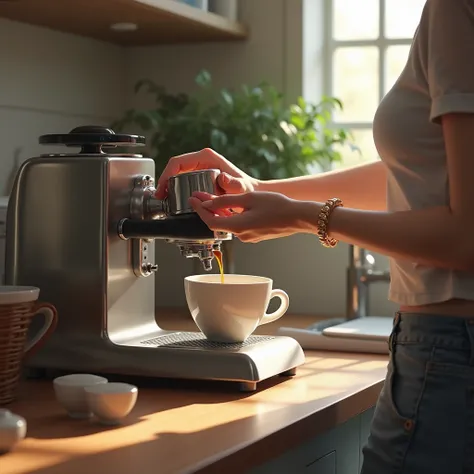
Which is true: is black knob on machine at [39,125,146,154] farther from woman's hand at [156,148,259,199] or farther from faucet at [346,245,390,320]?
faucet at [346,245,390,320]

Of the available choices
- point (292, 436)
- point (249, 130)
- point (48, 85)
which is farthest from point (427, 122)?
point (48, 85)

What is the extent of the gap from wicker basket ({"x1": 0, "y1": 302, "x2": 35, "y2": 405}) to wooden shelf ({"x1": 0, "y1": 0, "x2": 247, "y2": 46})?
34.3 inches

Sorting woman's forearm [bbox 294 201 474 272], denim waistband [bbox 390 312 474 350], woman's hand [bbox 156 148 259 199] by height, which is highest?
woman's hand [bbox 156 148 259 199]

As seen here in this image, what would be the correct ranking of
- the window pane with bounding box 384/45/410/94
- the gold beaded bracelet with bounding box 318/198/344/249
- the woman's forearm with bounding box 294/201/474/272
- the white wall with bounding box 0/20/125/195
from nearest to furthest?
the woman's forearm with bounding box 294/201/474/272 → the gold beaded bracelet with bounding box 318/198/344/249 → the white wall with bounding box 0/20/125/195 → the window pane with bounding box 384/45/410/94

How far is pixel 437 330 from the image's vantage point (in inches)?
48.5

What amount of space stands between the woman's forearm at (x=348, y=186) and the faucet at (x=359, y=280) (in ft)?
1.95

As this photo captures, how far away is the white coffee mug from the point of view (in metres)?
1.54

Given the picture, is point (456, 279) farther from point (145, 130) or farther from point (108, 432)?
point (145, 130)

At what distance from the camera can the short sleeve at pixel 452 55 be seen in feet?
3.82

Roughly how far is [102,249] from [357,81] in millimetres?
1303

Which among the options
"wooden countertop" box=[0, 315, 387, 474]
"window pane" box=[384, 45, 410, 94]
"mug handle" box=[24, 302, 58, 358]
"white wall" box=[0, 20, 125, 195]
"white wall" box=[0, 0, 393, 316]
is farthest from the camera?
"window pane" box=[384, 45, 410, 94]

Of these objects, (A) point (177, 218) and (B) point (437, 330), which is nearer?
(B) point (437, 330)

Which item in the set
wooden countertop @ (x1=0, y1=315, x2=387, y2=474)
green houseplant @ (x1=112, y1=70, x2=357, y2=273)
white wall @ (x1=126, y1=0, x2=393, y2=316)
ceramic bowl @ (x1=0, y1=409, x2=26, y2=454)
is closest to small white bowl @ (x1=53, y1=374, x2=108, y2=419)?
wooden countertop @ (x1=0, y1=315, x2=387, y2=474)

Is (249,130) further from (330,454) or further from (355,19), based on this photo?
(330,454)
